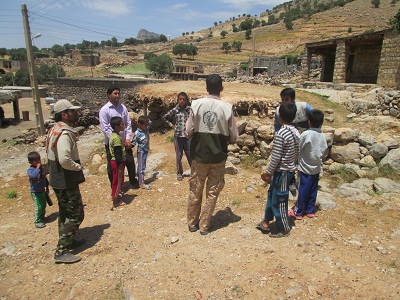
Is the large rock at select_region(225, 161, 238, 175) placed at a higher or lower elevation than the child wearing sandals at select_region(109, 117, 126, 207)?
lower

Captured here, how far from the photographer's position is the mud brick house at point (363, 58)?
44.8 feet

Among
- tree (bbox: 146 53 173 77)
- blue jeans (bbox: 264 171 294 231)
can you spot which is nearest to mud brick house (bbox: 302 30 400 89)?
blue jeans (bbox: 264 171 294 231)

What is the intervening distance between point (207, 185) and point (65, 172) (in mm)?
1704

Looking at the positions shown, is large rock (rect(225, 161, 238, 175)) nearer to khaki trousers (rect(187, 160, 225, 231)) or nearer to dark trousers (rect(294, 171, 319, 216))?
dark trousers (rect(294, 171, 319, 216))

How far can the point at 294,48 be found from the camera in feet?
198

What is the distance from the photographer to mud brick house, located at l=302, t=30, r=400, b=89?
1366cm

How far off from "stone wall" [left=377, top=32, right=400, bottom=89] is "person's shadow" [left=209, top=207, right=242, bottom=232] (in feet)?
44.3

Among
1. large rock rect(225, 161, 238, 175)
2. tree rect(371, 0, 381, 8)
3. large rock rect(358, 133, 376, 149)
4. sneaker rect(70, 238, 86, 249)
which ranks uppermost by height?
tree rect(371, 0, 381, 8)

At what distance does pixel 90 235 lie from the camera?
3969 millimetres

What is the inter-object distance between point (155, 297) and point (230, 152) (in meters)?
4.25

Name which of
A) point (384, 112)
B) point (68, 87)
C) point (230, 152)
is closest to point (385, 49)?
point (384, 112)

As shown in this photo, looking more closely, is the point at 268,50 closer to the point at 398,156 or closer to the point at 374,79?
the point at 374,79

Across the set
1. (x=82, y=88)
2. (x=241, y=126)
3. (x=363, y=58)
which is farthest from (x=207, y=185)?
(x=363, y=58)

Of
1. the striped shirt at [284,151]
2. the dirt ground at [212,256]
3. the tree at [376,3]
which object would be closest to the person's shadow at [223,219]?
the dirt ground at [212,256]
